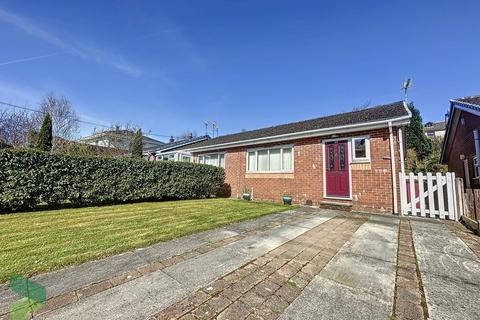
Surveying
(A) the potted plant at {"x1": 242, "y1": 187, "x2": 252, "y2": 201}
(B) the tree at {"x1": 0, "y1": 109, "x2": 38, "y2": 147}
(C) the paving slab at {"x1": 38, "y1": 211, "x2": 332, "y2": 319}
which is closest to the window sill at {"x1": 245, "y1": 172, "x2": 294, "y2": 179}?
(A) the potted plant at {"x1": 242, "y1": 187, "x2": 252, "y2": 201}

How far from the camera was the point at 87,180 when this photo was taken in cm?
816

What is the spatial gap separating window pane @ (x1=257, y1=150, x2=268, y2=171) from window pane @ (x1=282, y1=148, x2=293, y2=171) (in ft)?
3.63

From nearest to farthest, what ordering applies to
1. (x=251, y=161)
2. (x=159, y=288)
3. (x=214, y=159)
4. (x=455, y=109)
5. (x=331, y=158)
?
(x=159, y=288) → (x=331, y=158) → (x=455, y=109) → (x=251, y=161) → (x=214, y=159)

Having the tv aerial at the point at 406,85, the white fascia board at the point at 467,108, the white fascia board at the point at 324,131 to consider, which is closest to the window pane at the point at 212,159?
the white fascia board at the point at 324,131

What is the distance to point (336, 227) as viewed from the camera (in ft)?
17.6

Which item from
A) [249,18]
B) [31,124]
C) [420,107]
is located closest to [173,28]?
[249,18]

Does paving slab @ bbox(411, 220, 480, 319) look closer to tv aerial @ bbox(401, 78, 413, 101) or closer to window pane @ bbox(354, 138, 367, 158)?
A: window pane @ bbox(354, 138, 367, 158)

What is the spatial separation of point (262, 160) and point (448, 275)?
9.04m

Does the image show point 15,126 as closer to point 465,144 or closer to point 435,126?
point 465,144

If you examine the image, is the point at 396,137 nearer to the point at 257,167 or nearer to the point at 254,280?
the point at 257,167

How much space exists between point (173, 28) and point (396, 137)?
32.7 feet

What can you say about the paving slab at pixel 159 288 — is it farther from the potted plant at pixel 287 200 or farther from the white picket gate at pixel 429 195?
the potted plant at pixel 287 200

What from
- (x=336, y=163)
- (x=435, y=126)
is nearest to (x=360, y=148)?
(x=336, y=163)

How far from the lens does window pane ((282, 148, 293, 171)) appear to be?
10.4m
